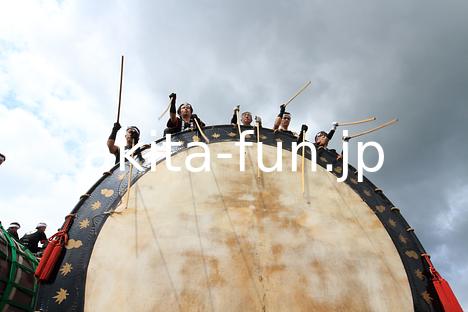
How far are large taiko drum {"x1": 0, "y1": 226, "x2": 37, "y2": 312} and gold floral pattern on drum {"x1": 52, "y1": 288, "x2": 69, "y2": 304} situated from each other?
793mm

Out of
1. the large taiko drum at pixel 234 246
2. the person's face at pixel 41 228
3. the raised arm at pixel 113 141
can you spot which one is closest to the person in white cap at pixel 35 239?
the person's face at pixel 41 228

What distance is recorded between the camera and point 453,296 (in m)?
3.47

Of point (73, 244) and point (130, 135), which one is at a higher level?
point (130, 135)

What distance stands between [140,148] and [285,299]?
92.8 inches

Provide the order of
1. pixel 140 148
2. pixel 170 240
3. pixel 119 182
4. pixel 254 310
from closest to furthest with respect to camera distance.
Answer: pixel 254 310, pixel 170 240, pixel 119 182, pixel 140 148

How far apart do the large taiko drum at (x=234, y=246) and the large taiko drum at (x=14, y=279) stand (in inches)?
32.0

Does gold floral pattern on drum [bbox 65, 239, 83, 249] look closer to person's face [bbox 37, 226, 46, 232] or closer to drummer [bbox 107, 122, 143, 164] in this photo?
drummer [bbox 107, 122, 143, 164]

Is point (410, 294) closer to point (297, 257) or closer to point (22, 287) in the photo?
point (297, 257)

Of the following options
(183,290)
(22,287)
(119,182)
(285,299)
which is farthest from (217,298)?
(22,287)

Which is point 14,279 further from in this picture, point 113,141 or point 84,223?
point 113,141

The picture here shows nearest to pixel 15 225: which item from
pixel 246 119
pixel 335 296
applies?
pixel 246 119

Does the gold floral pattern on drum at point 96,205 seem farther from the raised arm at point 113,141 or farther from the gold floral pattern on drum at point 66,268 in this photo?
the raised arm at point 113,141

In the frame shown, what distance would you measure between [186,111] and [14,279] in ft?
9.60

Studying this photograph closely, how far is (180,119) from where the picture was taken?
4.95 metres
